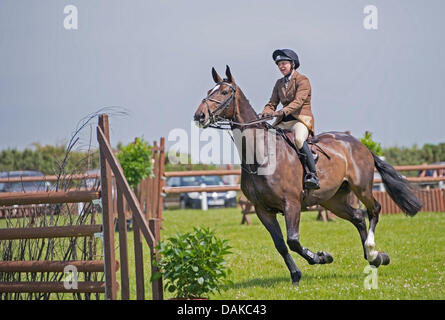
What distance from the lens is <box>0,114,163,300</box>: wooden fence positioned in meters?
6.30

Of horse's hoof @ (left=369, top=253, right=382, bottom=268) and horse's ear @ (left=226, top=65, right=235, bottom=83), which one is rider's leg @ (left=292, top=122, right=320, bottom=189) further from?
horse's hoof @ (left=369, top=253, right=382, bottom=268)

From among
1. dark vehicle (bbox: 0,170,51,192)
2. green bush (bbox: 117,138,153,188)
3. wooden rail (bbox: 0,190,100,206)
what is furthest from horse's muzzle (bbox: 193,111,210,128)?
green bush (bbox: 117,138,153,188)

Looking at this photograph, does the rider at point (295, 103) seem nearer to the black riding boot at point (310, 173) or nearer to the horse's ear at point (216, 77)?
the black riding boot at point (310, 173)

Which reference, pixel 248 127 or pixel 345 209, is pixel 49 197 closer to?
pixel 248 127

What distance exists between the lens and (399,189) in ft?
32.5

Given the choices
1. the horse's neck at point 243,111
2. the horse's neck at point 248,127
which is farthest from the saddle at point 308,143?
the horse's neck at point 243,111

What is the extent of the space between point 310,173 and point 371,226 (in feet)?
5.66

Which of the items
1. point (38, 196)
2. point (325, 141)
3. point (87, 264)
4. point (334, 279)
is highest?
point (325, 141)

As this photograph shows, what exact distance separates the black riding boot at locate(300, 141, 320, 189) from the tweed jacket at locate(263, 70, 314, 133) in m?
0.37

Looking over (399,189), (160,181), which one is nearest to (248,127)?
(399,189)

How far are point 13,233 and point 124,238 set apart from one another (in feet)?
5.22

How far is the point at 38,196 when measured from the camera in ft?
22.7
